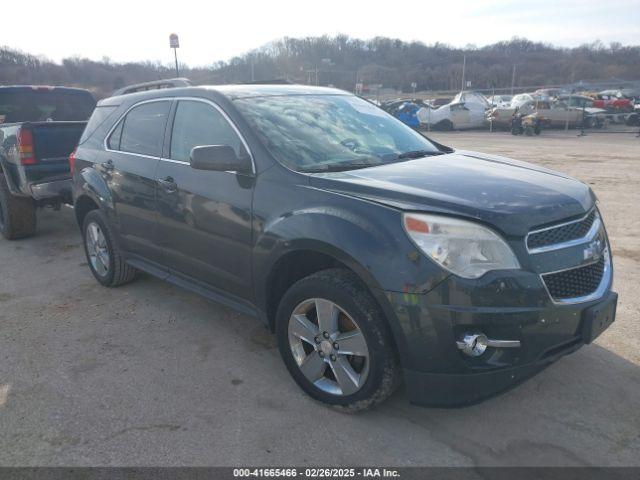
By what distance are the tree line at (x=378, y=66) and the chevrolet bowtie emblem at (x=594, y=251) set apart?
52450 mm

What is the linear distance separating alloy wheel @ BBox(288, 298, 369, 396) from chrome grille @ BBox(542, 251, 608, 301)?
37.6 inches

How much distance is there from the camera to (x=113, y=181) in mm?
4465

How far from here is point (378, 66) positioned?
95.2 meters

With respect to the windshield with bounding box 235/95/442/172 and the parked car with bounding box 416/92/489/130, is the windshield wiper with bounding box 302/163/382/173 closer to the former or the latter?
the windshield with bounding box 235/95/442/172

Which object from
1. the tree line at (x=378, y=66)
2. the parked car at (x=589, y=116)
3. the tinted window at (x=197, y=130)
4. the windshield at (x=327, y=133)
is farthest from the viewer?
the tree line at (x=378, y=66)

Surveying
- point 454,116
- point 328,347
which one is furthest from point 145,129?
point 454,116

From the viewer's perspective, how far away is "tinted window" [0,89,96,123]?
308 inches

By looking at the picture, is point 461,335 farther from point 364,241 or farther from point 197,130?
point 197,130

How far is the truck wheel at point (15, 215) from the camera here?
22.3ft

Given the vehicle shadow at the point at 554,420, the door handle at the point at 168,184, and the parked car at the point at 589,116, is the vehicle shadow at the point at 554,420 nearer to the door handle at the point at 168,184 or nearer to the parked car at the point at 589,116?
the door handle at the point at 168,184

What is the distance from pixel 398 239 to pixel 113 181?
9.72ft

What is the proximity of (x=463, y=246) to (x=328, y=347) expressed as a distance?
96 cm

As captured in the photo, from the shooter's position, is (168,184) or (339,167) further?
(168,184)

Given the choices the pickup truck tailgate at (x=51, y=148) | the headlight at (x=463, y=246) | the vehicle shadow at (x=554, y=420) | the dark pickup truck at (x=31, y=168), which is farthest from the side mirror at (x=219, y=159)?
the pickup truck tailgate at (x=51, y=148)
